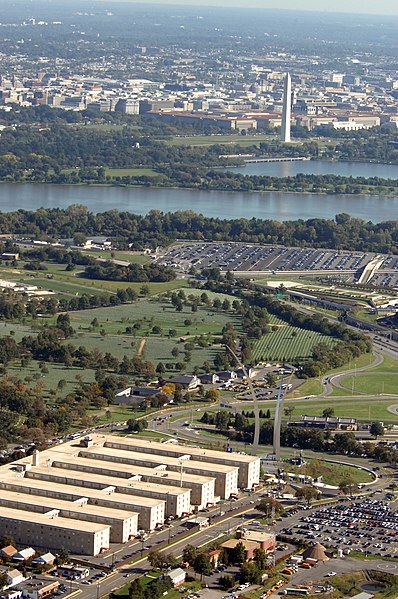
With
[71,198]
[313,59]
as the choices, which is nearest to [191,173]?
[71,198]

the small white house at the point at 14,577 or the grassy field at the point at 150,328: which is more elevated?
the small white house at the point at 14,577

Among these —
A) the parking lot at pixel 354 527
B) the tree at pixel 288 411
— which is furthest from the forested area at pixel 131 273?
the parking lot at pixel 354 527

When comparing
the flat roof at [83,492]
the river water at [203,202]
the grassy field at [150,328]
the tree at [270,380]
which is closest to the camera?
the flat roof at [83,492]

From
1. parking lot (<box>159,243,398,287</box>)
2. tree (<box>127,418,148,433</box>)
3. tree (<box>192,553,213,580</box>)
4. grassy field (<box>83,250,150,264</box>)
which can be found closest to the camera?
tree (<box>192,553,213,580</box>)

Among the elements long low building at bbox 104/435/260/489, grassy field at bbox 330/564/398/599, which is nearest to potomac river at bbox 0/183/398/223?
long low building at bbox 104/435/260/489

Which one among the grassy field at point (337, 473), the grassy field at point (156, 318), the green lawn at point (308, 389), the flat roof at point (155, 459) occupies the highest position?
the flat roof at point (155, 459)

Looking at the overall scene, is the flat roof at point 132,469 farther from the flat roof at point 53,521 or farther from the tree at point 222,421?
the tree at point 222,421

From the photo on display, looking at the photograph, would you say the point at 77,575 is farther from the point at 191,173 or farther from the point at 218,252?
the point at 191,173

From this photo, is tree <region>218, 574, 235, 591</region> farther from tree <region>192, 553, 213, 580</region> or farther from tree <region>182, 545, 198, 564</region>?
tree <region>182, 545, 198, 564</region>
